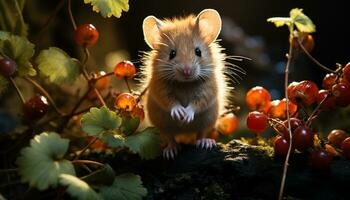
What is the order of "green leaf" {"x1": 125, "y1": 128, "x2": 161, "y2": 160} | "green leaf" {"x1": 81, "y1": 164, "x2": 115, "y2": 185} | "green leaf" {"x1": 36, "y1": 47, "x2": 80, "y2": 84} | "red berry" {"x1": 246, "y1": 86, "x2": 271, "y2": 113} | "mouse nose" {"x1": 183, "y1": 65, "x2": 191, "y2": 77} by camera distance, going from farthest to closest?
1. "red berry" {"x1": 246, "y1": 86, "x2": 271, "y2": 113}
2. "mouse nose" {"x1": 183, "y1": 65, "x2": 191, "y2": 77}
3. "green leaf" {"x1": 36, "y1": 47, "x2": 80, "y2": 84}
4. "green leaf" {"x1": 125, "y1": 128, "x2": 161, "y2": 160}
5. "green leaf" {"x1": 81, "y1": 164, "x2": 115, "y2": 185}

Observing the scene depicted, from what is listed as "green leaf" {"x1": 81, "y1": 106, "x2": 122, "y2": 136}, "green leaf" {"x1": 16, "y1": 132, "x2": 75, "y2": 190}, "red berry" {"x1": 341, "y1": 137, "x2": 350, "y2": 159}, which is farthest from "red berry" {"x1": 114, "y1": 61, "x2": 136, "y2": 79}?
"red berry" {"x1": 341, "y1": 137, "x2": 350, "y2": 159}

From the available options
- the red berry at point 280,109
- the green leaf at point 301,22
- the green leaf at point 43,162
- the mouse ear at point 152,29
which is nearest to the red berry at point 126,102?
the mouse ear at point 152,29

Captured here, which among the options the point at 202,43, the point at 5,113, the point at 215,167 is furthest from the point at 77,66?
the point at 5,113

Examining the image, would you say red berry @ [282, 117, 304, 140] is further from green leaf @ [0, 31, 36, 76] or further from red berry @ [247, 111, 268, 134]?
green leaf @ [0, 31, 36, 76]

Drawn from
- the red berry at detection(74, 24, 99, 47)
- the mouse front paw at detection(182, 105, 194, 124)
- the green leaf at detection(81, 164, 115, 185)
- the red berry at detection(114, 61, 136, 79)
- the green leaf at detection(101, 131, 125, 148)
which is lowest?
the green leaf at detection(81, 164, 115, 185)

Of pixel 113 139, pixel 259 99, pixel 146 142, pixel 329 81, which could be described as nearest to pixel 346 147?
pixel 329 81

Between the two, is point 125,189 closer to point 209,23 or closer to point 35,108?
point 35,108
